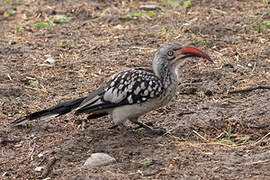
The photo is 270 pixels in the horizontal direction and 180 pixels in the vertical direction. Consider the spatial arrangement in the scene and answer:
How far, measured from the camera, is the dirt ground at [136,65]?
4.70m

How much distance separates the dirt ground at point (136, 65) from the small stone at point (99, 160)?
3.6 inches

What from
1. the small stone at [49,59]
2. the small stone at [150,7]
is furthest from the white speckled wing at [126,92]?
the small stone at [150,7]

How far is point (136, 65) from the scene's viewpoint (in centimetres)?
716

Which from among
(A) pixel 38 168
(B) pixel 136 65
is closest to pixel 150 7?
(B) pixel 136 65

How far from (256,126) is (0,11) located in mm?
6255

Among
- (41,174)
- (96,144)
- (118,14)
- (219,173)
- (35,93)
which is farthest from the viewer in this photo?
(118,14)

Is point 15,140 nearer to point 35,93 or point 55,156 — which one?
point 55,156

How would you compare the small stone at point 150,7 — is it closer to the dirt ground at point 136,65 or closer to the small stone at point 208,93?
the dirt ground at point 136,65

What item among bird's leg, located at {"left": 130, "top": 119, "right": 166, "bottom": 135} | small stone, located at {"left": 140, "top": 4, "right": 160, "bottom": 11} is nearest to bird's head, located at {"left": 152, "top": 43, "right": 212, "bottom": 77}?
bird's leg, located at {"left": 130, "top": 119, "right": 166, "bottom": 135}

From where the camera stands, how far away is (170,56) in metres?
5.37

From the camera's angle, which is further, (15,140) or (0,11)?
(0,11)

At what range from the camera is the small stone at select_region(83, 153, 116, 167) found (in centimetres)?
463

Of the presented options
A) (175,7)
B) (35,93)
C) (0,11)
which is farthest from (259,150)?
(0,11)

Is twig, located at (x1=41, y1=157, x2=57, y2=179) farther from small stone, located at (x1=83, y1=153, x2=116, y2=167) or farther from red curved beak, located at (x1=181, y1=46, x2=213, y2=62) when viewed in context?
red curved beak, located at (x1=181, y1=46, x2=213, y2=62)
